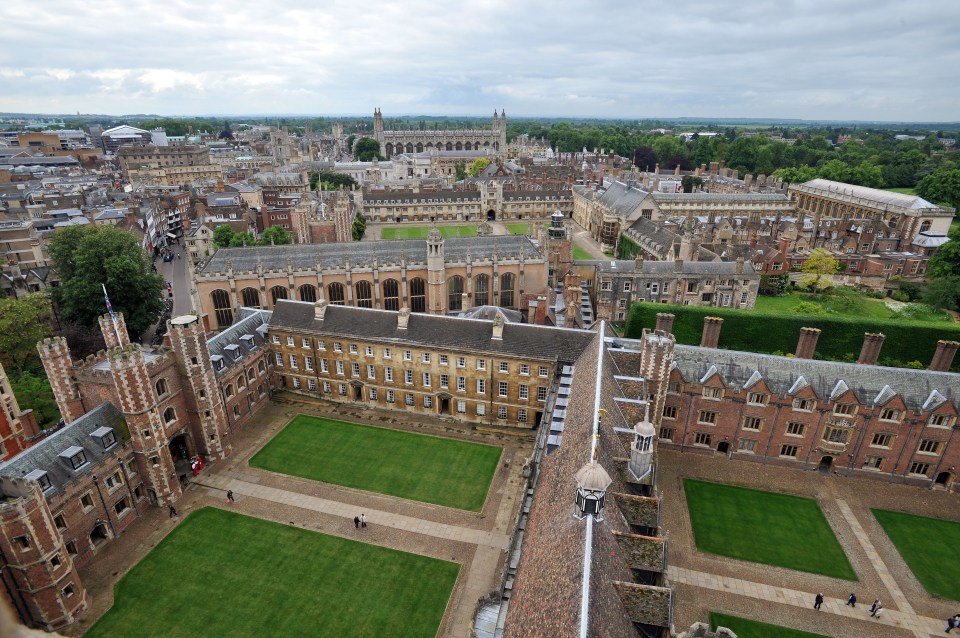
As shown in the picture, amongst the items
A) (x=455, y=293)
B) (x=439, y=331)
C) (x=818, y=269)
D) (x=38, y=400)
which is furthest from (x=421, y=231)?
(x=38, y=400)

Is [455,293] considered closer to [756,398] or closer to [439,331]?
[439,331]

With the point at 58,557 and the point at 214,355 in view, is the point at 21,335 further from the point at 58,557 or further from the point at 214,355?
the point at 58,557

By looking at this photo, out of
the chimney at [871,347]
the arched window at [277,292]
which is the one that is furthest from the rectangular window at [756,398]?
the arched window at [277,292]

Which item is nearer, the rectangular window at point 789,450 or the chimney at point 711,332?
the rectangular window at point 789,450

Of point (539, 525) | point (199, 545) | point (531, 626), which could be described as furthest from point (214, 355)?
point (531, 626)

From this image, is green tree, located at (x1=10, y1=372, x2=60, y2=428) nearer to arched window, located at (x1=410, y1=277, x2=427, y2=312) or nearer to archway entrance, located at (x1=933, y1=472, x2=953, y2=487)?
arched window, located at (x1=410, y1=277, x2=427, y2=312)

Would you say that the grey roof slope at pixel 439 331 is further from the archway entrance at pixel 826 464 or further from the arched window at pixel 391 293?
the archway entrance at pixel 826 464

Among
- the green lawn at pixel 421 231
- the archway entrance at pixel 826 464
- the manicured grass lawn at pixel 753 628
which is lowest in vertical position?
the manicured grass lawn at pixel 753 628

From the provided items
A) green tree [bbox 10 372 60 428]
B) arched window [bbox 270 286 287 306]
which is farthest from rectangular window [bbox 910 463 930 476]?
green tree [bbox 10 372 60 428]
